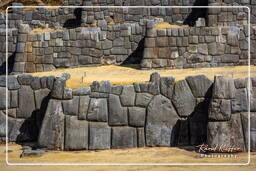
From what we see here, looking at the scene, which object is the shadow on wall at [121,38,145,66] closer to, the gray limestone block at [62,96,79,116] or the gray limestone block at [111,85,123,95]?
the gray limestone block at [111,85,123,95]

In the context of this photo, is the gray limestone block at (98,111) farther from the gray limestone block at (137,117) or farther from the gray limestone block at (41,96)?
the gray limestone block at (41,96)

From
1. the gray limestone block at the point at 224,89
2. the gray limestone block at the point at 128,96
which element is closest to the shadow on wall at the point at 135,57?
the gray limestone block at the point at 128,96

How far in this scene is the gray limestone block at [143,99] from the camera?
314 inches

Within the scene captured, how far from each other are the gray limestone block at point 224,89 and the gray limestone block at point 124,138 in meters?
1.80

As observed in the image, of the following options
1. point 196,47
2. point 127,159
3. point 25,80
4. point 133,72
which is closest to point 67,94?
point 25,80

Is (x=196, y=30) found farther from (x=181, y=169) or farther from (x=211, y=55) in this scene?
(x=181, y=169)

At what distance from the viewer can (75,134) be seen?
25.9 feet

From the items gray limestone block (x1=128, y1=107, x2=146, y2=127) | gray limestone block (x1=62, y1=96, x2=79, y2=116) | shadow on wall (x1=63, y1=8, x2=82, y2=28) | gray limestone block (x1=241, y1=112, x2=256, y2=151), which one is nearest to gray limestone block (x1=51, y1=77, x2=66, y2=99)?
gray limestone block (x1=62, y1=96, x2=79, y2=116)

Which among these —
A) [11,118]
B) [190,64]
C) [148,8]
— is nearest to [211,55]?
[190,64]

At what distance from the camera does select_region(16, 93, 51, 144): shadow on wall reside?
8828 mm

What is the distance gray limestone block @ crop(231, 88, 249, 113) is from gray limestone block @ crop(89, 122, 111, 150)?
2.49 meters

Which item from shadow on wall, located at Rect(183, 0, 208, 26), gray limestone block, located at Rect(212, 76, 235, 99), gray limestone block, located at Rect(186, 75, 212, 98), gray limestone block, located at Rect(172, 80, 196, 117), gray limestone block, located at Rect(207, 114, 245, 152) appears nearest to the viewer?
gray limestone block, located at Rect(207, 114, 245, 152)

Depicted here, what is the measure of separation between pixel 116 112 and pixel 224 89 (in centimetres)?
218

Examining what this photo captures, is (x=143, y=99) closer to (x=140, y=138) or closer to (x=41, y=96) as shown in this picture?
(x=140, y=138)
